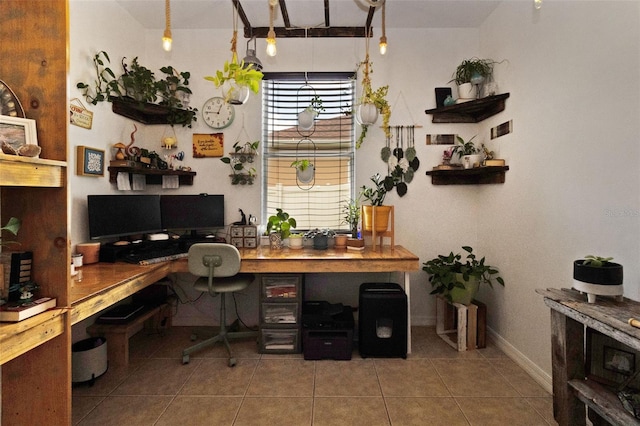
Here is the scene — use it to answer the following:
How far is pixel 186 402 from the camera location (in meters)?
1.97

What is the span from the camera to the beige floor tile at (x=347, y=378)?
2.09m

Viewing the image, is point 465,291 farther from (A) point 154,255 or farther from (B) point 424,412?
(A) point 154,255

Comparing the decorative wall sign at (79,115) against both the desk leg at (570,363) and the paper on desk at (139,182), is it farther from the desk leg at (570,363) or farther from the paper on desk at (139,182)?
the desk leg at (570,363)

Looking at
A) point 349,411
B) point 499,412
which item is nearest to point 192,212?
point 349,411

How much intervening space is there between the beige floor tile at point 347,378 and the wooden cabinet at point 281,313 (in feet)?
1.09

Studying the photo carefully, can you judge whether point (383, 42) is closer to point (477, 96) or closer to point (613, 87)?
point (477, 96)

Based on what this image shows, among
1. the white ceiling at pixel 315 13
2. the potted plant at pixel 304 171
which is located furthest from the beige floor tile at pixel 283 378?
the white ceiling at pixel 315 13

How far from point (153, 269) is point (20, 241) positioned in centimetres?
103

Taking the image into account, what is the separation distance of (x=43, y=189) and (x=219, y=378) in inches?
66.2

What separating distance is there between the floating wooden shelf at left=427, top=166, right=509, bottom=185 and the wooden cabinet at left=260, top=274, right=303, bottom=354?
170 cm

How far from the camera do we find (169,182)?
310cm

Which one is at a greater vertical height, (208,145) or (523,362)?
(208,145)

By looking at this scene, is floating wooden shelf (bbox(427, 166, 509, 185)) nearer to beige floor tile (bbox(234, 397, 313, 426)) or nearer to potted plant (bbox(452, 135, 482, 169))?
potted plant (bbox(452, 135, 482, 169))

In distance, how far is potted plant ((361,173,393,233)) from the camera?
2840 millimetres
